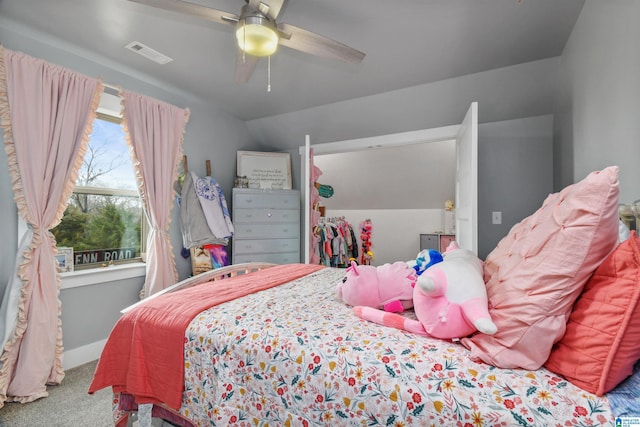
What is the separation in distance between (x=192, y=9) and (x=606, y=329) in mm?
1981

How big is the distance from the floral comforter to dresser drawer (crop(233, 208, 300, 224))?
7.09ft

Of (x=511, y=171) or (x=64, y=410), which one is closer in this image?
(x=64, y=410)

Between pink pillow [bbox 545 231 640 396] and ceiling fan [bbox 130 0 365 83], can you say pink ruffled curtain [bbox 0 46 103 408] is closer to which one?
ceiling fan [bbox 130 0 365 83]

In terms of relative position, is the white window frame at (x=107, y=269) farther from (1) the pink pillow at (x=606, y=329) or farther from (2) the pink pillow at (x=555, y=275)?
(1) the pink pillow at (x=606, y=329)

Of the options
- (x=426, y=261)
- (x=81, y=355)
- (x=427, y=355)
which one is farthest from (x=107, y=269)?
(x=427, y=355)

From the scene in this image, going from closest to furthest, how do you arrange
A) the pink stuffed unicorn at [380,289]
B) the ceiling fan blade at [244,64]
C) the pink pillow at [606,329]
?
the pink pillow at [606,329]
the pink stuffed unicorn at [380,289]
the ceiling fan blade at [244,64]

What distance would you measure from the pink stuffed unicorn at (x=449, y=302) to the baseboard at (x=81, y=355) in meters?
A: 2.62

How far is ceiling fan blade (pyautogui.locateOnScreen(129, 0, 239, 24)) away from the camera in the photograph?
1.44 meters

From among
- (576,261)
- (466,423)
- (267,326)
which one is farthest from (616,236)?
A: (267,326)

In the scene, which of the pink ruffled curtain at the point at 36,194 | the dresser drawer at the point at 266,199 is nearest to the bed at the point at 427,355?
the pink ruffled curtain at the point at 36,194

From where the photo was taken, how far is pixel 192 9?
1.50 metres

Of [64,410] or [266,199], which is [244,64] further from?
[64,410]

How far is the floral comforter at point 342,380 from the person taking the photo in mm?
776

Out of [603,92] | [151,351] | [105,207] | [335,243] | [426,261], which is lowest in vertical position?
[151,351]
